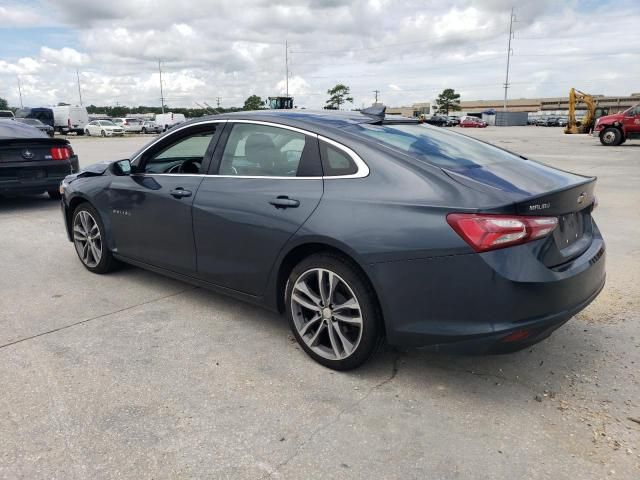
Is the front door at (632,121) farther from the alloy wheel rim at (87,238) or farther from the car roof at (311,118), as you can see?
the alloy wheel rim at (87,238)

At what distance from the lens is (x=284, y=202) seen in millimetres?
3330

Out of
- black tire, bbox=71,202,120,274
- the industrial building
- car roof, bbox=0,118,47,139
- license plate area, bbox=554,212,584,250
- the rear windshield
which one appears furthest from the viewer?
the industrial building

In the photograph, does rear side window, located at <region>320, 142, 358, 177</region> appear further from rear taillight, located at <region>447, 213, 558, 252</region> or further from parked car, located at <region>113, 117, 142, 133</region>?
parked car, located at <region>113, 117, 142, 133</region>

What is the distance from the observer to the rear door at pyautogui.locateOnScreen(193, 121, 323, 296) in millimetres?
3318

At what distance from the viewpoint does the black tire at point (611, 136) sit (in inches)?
910

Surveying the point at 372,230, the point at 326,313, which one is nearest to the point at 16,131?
the point at 326,313

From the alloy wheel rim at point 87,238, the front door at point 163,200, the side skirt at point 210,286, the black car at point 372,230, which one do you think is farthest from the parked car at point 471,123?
the side skirt at point 210,286

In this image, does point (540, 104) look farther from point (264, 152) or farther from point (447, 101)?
point (264, 152)

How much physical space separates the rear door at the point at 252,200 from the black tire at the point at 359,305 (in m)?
0.23

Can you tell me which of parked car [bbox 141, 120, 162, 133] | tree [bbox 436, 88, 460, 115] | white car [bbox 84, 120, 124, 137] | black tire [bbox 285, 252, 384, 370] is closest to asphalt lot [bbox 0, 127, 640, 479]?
black tire [bbox 285, 252, 384, 370]

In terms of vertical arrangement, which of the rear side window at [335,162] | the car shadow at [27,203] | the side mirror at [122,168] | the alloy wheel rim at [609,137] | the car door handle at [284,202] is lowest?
the car shadow at [27,203]

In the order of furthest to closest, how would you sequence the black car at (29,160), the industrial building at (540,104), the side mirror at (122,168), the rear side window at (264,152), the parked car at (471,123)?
the industrial building at (540,104)
the parked car at (471,123)
the black car at (29,160)
the side mirror at (122,168)
the rear side window at (264,152)

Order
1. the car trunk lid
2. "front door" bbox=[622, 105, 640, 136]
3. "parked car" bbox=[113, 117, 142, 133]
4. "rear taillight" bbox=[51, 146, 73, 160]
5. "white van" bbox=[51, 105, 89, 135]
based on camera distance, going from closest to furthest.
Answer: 1. the car trunk lid
2. "rear taillight" bbox=[51, 146, 73, 160]
3. "front door" bbox=[622, 105, 640, 136]
4. "white van" bbox=[51, 105, 89, 135]
5. "parked car" bbox=[113, 117, 142, 133]

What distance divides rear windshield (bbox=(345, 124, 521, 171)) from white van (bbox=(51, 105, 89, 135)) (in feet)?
145
